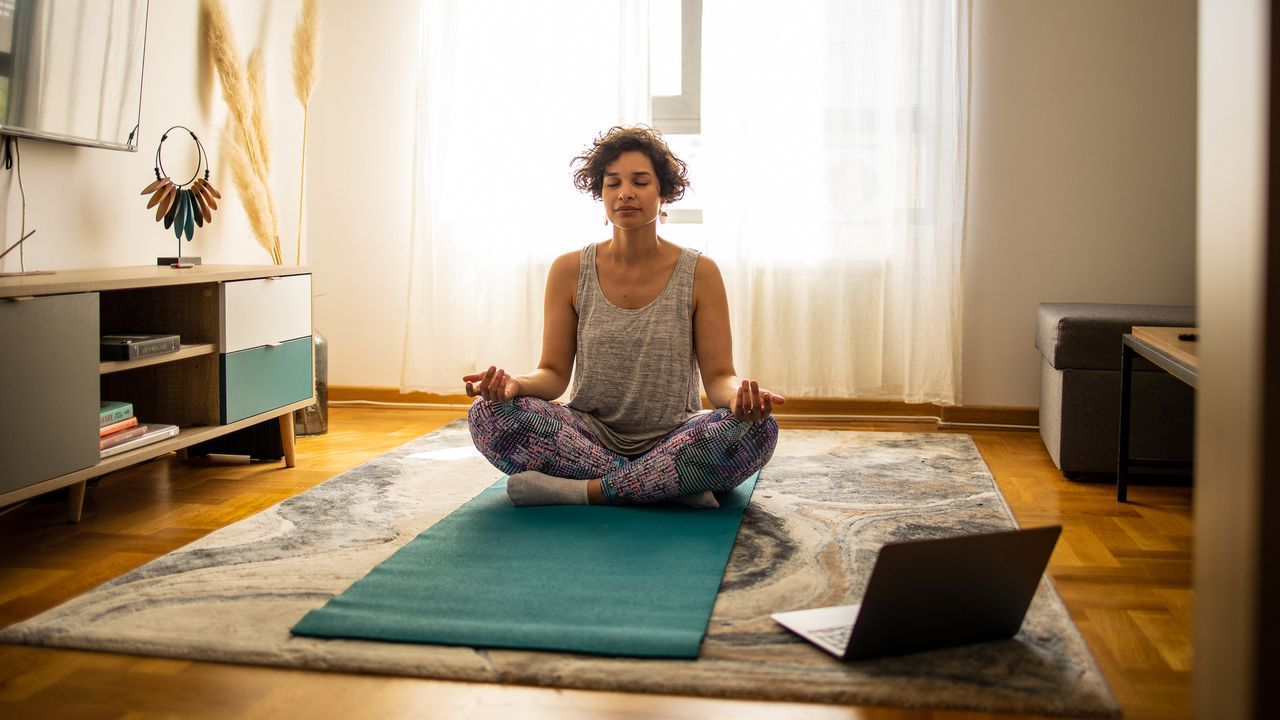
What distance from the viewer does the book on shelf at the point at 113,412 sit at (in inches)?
100

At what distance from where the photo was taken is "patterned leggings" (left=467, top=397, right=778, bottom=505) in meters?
2.56

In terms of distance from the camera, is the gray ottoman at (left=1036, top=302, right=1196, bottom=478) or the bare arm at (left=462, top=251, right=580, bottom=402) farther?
the gray ottoman at (left=1036, top=302, right=1196, bottom=478)

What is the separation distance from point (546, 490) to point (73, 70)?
5.29 ft

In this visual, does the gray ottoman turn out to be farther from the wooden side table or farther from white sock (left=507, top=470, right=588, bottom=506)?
white sock (left=507, top=470, right=588, bottom=506)

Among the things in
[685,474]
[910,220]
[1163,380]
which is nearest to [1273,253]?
[685,474]

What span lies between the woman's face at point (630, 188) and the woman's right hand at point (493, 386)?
51cm

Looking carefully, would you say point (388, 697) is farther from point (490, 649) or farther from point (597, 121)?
point (597, 121)

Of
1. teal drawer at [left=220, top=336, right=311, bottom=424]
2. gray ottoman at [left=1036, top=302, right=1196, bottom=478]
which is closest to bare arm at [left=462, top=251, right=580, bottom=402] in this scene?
teal drawer at [left=220, top=336, right=311, bottom=424]

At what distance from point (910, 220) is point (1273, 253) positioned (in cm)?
350

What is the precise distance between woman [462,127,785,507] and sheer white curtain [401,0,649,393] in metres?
1.31

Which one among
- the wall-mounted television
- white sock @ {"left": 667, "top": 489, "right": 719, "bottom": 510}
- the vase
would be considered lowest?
white sock @ {"left": 667, "top": 489, "right": 719, "bottom": 510}

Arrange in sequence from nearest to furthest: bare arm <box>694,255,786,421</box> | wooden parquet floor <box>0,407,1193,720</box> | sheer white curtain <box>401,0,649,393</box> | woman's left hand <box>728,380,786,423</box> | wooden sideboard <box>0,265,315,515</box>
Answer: wooden parquet floor <box>0,407,1193,720</box>, wooden sideboard <box>0,265,315,515</box>, woman's left hand <box>728,380,786,423</box>, bare arm <box>694,255,786,421</box>, sheer white curtain <box>401,0,649,393</box>

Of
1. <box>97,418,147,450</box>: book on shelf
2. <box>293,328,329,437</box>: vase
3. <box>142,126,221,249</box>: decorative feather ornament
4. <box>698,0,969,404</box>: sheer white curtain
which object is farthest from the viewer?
<box>698,0,969,404</box>: sheer white curtain

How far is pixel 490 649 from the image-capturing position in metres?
1.73
